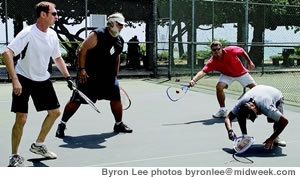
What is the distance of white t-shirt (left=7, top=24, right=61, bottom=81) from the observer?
4.20 meters

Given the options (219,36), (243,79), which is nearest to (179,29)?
(219,36)

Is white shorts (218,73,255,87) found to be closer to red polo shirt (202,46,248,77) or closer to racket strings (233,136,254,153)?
red polo shirt (202,46,248,77)

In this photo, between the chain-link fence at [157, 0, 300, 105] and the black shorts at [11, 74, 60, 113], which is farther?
the chain-link fence at [157, 0, 300, 105]

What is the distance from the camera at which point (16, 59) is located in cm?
437

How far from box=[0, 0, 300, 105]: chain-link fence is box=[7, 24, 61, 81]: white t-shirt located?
869cm

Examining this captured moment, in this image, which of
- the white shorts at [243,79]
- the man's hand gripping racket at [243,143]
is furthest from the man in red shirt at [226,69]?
the man's hand gripping racket at [243,143]

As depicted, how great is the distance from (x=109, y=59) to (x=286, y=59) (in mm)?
15232

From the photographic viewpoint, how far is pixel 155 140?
5605 mm

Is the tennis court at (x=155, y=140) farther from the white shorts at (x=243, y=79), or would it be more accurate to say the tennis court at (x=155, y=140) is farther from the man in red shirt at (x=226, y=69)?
the white shorts at (x=243, y=79)

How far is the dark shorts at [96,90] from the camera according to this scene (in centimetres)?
593

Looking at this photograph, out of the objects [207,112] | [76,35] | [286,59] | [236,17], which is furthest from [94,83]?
[286,59]

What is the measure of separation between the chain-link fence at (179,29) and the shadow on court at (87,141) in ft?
24.3

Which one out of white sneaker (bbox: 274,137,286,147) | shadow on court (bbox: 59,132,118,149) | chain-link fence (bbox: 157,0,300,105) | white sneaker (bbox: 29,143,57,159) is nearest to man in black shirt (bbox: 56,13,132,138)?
shadow on court (bbox: 59,132,118,149)
